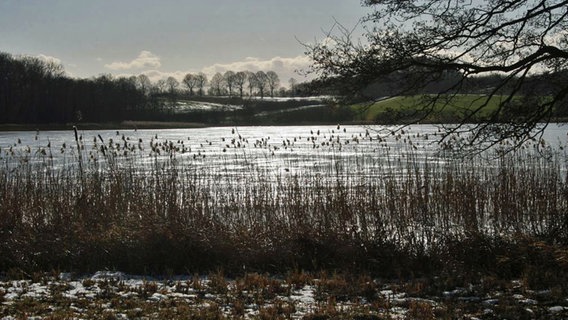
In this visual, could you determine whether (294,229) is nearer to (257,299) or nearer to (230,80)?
(257,299)

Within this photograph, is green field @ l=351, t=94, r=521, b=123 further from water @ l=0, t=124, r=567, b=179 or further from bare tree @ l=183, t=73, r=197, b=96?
bare tree @ l=183, t=73, r=197, b=96

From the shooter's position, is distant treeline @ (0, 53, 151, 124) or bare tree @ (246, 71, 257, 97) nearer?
distant treeline @ (0, 53, 151, 124)

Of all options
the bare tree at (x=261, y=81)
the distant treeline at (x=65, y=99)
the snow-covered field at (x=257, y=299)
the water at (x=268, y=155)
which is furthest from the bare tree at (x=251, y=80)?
the snow-covered field at (x=257, y=299)

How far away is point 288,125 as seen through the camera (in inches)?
3706

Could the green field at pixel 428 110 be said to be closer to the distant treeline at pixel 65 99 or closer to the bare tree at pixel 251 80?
the distant treeline at pixel 65 99

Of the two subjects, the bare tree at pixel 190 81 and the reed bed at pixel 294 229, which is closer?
the reed bed at pixel 294 229

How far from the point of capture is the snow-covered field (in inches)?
254

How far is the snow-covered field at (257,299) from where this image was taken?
6453mm

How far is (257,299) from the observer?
721 centimetres

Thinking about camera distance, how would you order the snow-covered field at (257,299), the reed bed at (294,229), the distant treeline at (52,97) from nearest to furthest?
the snow-covered field at (257,299) < the reed bed at (294,229) < the distant treeline at (52,97)

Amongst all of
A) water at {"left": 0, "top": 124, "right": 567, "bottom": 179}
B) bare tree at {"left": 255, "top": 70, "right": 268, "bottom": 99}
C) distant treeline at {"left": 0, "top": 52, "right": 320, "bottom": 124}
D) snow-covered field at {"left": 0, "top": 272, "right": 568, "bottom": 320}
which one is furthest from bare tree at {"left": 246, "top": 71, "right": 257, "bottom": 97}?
snow-covered field at {"left": 0, "top": 272, "right": 568, "bottom": 320}

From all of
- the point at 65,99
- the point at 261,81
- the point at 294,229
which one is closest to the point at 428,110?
the point at 294,229

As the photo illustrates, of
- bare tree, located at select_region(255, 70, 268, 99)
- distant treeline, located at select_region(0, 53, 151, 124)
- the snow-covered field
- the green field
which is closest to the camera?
the snow-covered field

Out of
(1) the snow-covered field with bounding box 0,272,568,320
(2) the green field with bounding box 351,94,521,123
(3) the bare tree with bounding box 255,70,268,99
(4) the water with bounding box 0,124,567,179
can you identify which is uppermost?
(3) the bare tree with bounding box 255,70,268,99
